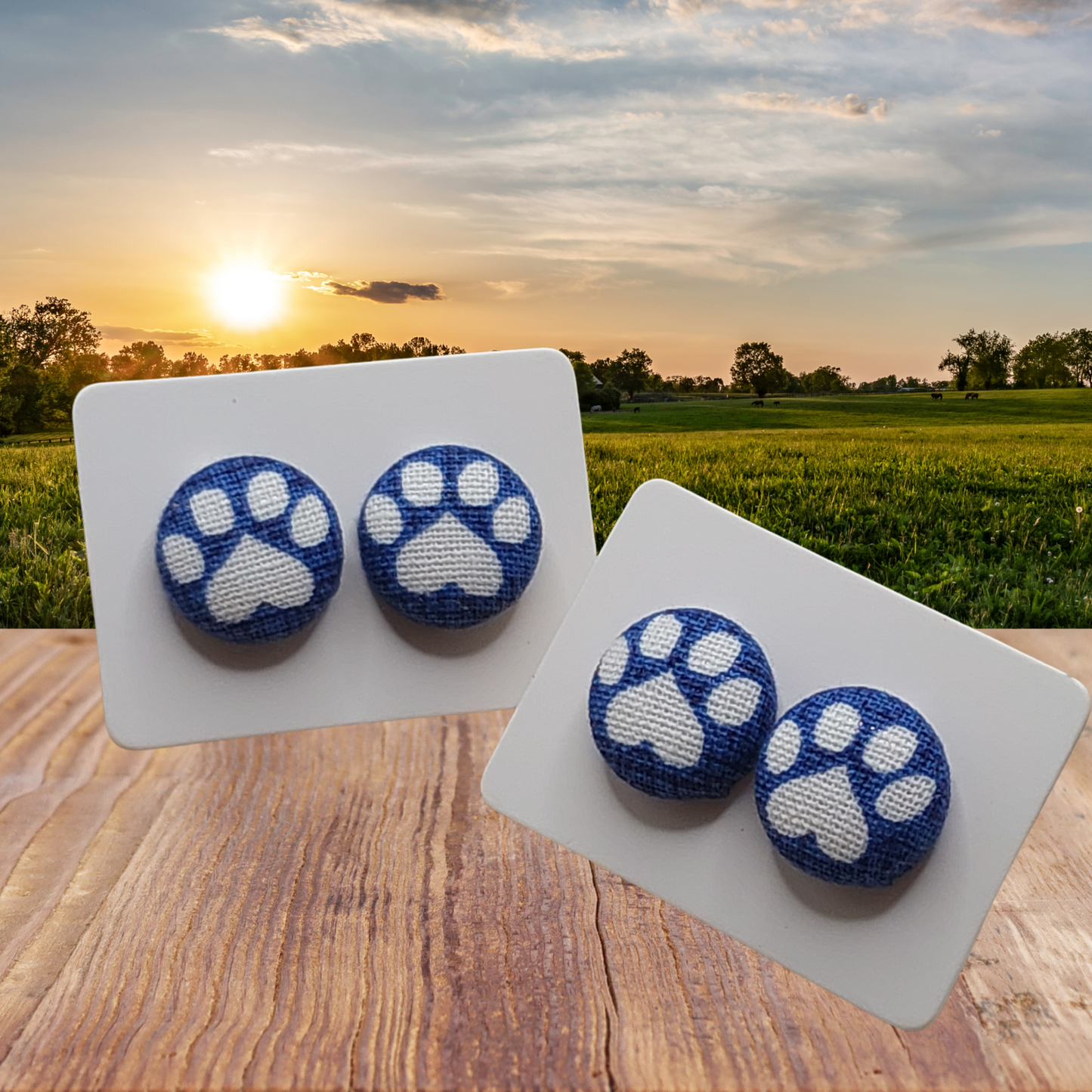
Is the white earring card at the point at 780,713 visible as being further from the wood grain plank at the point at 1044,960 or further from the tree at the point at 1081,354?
the tree at the point at 1081,354

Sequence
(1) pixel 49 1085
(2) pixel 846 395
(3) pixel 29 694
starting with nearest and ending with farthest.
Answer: (1) pixel 49 1085
(3) pixel 29 694
(2) pixel 846 395

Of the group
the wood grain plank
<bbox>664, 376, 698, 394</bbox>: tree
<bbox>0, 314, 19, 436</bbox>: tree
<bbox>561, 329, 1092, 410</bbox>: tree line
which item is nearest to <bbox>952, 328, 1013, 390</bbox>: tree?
<bbox>561, 329, 1092, 410</bbox>: tree line

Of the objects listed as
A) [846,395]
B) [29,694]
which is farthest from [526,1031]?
[846,395]

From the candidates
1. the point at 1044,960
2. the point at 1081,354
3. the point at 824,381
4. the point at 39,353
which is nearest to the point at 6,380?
the point at 39,353

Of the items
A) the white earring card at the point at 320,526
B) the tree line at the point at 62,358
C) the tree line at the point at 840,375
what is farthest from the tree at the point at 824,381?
the white earring card at the point at 320,526

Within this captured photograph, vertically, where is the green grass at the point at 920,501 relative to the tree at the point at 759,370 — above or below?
below

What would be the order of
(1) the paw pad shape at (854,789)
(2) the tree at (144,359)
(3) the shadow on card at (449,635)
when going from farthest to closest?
(2) the tree at (144,359), (3) the shadow on card at (449,635), (1) the paw pad shape at (854,789)

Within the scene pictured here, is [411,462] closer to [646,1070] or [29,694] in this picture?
[646,1070]
